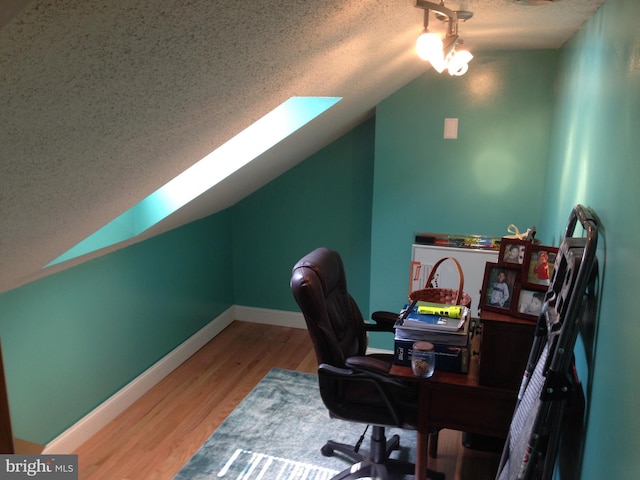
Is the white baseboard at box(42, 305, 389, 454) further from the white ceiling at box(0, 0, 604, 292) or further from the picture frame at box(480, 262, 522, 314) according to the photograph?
the picture frame at box(480, 262, 522, 314)

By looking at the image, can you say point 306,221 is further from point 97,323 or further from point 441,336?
point 441,336

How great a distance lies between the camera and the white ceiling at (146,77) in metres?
0.95

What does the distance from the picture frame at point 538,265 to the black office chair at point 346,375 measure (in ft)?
2.29

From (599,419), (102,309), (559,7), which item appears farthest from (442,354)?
(102,309)

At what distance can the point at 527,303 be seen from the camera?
2.03 m

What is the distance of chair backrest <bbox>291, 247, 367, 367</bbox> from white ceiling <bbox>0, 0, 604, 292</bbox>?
714mm

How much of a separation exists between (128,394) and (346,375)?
170cm

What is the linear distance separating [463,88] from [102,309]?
2.54 meters

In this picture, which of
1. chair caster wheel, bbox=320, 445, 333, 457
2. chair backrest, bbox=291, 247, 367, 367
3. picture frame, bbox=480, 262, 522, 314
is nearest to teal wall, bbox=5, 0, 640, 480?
picture frame, bbox=480, 262, 522, 314

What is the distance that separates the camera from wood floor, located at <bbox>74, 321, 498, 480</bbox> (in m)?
2.84

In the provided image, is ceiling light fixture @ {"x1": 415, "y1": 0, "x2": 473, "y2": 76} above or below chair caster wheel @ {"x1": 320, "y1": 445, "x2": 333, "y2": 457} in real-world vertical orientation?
above

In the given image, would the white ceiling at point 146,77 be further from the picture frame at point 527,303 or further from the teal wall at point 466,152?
the picture frame at point 527,303

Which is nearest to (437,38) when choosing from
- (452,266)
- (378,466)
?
(378,466)

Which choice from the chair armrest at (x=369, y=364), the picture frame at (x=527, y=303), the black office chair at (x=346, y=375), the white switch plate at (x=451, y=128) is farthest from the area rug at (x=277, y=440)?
the white switch plate at (x=451, y=128)
